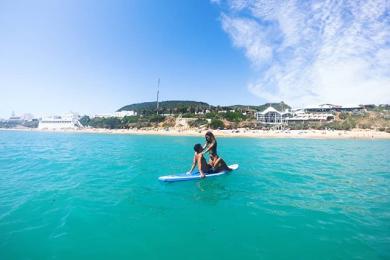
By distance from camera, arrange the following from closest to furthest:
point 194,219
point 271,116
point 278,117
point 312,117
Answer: point 194,219
point 312,117
point 278,117
point 271,116

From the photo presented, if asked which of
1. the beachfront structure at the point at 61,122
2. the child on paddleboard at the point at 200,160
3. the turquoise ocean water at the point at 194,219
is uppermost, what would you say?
the beachfront structure at the point at 61,122

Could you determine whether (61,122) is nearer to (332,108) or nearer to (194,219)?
(332,108)

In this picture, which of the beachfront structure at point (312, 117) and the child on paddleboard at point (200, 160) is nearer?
the child on paddleboard at point (200, 160)

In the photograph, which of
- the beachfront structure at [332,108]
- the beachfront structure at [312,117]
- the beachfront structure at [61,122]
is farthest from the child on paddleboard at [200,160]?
the beachfront structure at [61,122]

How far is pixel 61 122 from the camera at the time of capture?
5635 inches

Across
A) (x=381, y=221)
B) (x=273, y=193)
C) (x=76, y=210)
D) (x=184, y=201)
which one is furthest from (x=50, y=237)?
(x=381, y=221)

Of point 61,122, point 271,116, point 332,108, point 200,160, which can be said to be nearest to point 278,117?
point 271,116

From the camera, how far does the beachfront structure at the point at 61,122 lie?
141375 mm

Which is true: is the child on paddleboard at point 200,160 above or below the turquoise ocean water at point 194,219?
above

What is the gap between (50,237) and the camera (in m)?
6.57

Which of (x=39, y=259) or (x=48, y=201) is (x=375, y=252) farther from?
(x=48, y=201)

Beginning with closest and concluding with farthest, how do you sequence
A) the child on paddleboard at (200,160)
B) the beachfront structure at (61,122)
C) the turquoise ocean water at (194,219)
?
the turquoise ocean water at (194,219)
the child on paddleboard at (200,160)
the beachfront structure at (61,122)

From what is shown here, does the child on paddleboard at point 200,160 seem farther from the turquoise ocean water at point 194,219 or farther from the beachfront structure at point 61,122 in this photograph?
the beachfront structure at point 61,122

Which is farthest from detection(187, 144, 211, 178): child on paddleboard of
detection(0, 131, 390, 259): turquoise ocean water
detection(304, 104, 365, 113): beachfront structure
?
detection(304, 104, 365, 113): beachfront structure
